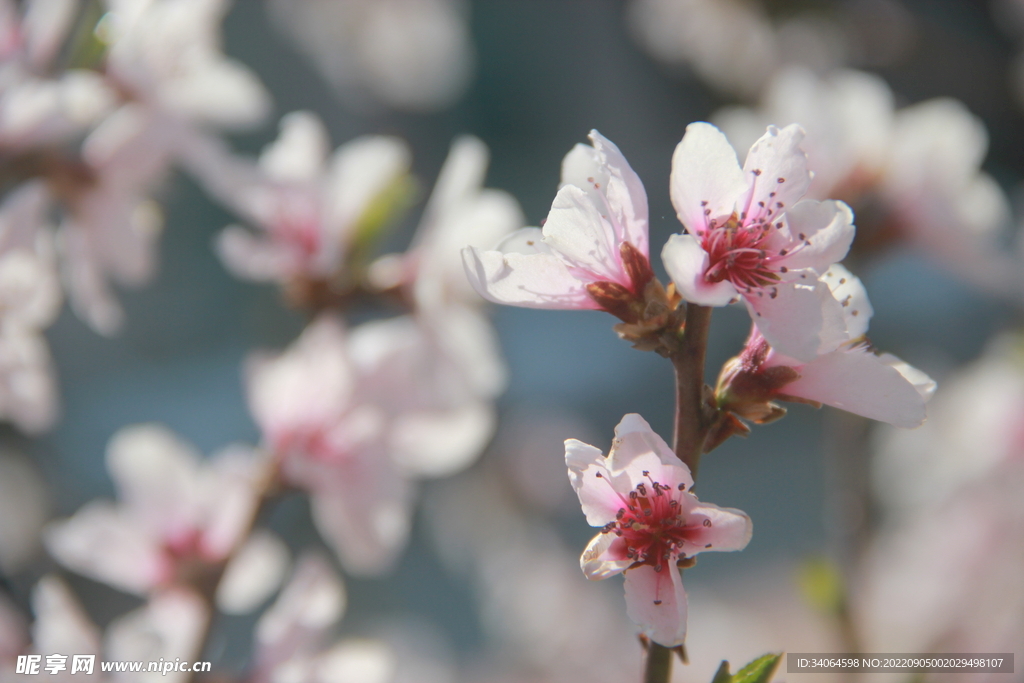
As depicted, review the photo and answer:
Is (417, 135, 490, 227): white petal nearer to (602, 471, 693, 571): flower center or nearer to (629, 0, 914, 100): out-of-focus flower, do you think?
(602, 471, 693, 571): flower center

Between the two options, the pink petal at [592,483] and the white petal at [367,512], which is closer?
the pink petal at [592,483]

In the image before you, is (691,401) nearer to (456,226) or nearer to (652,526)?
(652,526)

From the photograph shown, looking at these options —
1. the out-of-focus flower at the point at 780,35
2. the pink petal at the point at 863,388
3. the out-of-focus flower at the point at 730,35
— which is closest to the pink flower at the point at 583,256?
the pink petal at the point at 863,388

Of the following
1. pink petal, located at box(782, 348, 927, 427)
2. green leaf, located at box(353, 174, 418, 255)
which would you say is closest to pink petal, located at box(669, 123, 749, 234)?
pink petal, located at box(782, 348, 927, 427)

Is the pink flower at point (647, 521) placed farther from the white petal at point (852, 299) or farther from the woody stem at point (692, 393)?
the white petal at point (852, 299)

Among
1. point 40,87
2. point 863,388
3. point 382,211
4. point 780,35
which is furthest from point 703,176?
point 780,35

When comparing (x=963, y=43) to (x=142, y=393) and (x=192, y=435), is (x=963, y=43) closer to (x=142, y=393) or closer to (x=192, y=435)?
(x=192, y=435)
